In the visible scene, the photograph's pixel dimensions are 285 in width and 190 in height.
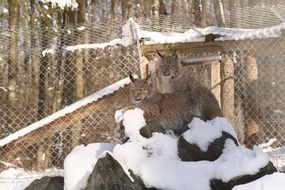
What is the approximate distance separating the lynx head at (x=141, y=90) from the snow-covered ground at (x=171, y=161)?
0.69 feet

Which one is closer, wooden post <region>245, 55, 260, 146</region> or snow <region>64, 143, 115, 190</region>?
snow <region>64, 143, 115, 190</region>

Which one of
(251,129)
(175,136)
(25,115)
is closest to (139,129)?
(175,136)

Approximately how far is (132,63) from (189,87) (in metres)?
3.03

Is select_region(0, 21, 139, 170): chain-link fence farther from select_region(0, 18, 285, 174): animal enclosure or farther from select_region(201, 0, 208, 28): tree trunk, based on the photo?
select_region(201, 0, 208, 28): tree trunk

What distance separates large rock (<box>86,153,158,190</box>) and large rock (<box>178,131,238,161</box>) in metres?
0.40

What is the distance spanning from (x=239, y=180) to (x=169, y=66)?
60.4 inches

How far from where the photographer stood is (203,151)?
11.8 feet

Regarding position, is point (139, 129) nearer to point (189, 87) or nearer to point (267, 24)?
point (189, 87)

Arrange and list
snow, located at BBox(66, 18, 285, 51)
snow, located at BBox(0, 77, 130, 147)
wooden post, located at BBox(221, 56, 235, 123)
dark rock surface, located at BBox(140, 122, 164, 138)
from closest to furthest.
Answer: dark rock surface, located at BBox(140, 122, 164, 138), snow, located at BBox(0, 77, 130, 147), snow, located at BBox(66, 18, 285, 51), wooden post, located at BBox(221, 56, 235, 123)

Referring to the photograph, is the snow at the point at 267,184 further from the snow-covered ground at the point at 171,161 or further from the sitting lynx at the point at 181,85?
the sitting lynx at the point at 181,85

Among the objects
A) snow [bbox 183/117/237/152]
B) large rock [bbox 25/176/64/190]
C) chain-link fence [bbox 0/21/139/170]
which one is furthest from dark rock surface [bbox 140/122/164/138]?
Answer: chain-link fence [bbox 0/21/139/170]

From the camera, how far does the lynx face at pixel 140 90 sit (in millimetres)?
4242

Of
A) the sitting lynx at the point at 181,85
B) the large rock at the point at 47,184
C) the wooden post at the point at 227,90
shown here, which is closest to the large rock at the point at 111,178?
the large rock at the point at 47,184

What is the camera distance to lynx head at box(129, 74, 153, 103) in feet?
13.9
